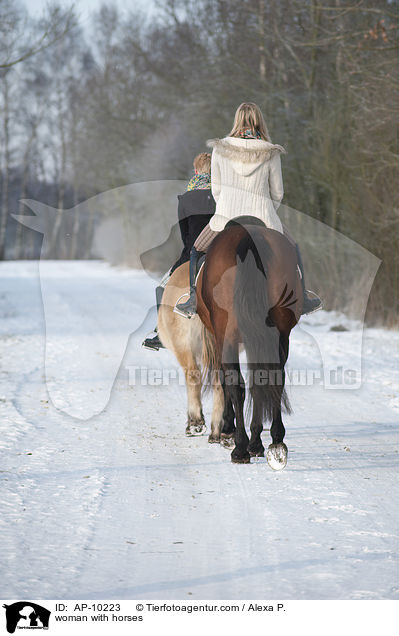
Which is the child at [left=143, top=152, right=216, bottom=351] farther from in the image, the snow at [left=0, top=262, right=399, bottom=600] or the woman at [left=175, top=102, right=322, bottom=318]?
the snow at [left=0, top=262, right=399, bottom=600]

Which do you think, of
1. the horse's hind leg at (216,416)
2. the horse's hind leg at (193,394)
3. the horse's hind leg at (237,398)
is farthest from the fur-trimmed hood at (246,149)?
the horse's hind leg at (216,416)

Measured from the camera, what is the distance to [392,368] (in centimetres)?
925

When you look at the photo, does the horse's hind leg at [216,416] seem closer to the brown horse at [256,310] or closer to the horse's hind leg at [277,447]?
the brown horse at [256,310]

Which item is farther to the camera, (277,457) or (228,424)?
(228,424)

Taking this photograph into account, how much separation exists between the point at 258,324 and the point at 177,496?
4.15 feet

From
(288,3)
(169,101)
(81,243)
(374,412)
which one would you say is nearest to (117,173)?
(169,101)

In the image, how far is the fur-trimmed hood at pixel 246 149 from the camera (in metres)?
5.24

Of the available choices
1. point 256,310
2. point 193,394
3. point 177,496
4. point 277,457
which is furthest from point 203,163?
point 177,496

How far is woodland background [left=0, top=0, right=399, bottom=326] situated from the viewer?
35.6 feet

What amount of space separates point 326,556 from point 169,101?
72.2ft

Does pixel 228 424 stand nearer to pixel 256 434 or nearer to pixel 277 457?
pixel 256 434

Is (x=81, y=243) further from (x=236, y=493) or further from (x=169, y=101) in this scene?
(x=236, y=493)

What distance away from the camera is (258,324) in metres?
4.93
